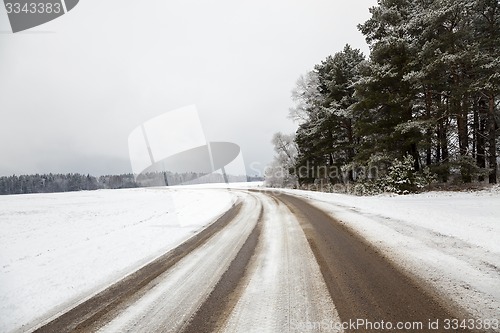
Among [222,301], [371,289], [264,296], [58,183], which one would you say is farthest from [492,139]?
[58,183]

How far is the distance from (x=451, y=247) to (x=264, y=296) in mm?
4023

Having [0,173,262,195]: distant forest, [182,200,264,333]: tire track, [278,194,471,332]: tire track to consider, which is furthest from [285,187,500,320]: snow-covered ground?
[0,173,262,195]: distant forest

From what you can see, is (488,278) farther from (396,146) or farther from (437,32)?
(437,32)

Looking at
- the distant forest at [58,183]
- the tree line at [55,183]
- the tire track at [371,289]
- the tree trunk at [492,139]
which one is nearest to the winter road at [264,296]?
the tire track at [371,289]

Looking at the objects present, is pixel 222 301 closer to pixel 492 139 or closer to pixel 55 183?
pixel 492 139

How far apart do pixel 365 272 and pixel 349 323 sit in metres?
1.57

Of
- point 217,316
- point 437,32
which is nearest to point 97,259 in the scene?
point 217,316

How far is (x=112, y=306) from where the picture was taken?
131 inches

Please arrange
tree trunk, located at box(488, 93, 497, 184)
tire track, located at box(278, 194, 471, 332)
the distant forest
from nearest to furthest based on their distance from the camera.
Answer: tire track, located at box(278, 194, 471, 332), tree trunk, located at box(488, 93, 497, 184), the distant forest

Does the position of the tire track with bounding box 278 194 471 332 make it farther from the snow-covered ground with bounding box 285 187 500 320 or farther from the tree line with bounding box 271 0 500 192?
the tree line with bounding box 271 0 500 192

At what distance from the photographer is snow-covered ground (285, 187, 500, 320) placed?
118 inches

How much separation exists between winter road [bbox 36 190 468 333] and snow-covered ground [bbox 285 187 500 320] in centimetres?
31

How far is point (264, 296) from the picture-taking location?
10.6 ft

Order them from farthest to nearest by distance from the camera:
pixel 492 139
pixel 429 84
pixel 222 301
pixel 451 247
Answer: pixel 429 84, pixel 492 139, pixel 451 247, pixel 222 301
